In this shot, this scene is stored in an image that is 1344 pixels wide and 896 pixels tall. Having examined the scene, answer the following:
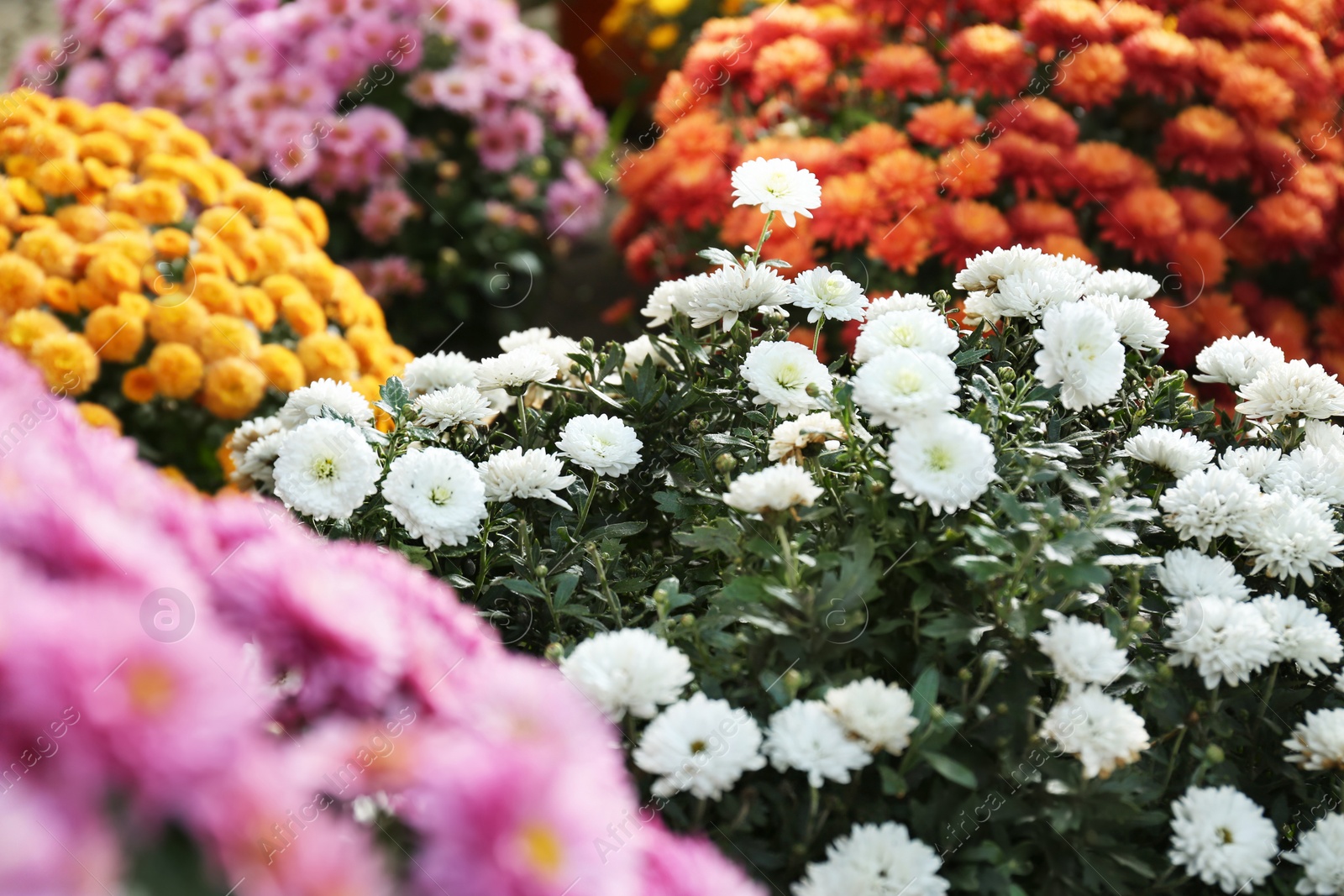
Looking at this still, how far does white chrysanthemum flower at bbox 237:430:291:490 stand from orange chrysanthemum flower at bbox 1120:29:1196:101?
86.6 inches

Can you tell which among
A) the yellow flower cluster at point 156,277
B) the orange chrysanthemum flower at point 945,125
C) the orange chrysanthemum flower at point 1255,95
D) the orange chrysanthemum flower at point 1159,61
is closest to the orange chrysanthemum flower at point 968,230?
the orange chrysanthemum flower at point 945,125

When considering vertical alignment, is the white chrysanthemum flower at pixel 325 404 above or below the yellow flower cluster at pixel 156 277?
above

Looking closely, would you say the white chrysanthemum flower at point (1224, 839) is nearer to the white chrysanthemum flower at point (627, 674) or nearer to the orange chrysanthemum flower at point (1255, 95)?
the white chrysanthemum flower at point (627, 674)

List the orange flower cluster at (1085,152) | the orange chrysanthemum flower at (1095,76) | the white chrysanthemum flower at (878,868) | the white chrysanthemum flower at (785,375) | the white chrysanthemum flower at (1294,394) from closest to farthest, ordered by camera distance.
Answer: the white chrysanthemum flower at (878,868) → the white chrysanthemum flower at (785,375) → the white chrysanthemum flower at (1294,394) → the orange flower cluster at (1085,152) → the orange chrysanthemum flower at (1095,76)

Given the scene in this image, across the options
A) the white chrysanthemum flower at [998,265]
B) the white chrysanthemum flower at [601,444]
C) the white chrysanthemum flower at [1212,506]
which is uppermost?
the white chrysanthemum flower at [998,265]

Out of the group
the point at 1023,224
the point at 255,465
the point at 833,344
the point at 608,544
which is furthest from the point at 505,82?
the point at 608,544

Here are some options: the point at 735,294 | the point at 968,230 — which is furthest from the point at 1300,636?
the point at 968,230

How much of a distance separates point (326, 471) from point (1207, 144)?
7.34 feet

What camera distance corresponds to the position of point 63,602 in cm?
63

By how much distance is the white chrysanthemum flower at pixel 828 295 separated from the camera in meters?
1.57

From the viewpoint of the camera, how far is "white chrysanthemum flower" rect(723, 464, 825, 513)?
3.99ft

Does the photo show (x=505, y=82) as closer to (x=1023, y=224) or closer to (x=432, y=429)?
(x=1023, y=224)

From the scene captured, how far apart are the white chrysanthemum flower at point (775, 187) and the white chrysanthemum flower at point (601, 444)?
0.38 m

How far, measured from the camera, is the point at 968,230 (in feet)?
8.14
